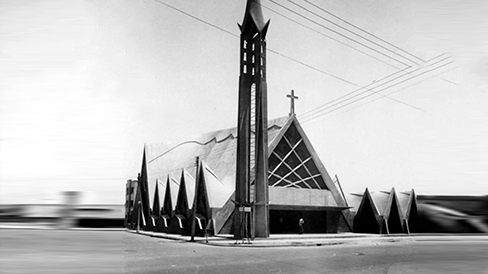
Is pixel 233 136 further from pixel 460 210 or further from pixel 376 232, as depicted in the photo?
pixel 460 210

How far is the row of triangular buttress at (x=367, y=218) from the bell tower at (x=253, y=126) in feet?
53.3

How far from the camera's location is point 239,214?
34.7m

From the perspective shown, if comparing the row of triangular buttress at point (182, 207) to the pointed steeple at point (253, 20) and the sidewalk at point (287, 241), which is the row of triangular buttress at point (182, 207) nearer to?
the sidewalk at point (287, 241)

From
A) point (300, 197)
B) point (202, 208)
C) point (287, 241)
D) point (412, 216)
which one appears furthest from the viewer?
point (412, 216)

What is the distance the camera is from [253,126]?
3747 cm

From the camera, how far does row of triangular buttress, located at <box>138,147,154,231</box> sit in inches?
2301

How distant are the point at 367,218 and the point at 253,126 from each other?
755 inches

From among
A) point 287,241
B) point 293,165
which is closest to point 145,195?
point 293,165

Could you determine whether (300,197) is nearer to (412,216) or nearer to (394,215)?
(394,215)

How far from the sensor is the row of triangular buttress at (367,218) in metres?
45.3

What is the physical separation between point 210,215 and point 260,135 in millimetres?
9637

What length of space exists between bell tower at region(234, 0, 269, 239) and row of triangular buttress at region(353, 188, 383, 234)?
16.2 metres

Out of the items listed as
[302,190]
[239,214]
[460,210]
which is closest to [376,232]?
[302,190]

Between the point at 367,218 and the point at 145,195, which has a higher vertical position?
the point at 145,195
